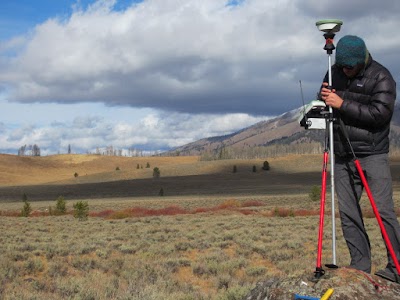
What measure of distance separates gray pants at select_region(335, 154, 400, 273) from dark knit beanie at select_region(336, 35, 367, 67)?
1.00 metres

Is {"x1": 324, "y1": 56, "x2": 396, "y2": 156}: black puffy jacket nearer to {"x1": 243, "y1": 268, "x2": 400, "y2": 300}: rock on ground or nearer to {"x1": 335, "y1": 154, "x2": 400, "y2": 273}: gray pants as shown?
{"x1": 335, "y1": 154, "x2": 400, "y2": 273}: gray pants

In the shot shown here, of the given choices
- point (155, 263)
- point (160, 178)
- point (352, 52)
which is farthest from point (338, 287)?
point (160, 178)

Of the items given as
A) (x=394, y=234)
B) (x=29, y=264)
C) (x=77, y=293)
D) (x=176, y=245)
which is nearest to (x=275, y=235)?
(x=176, y=245)

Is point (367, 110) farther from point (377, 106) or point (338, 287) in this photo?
point (338, 287)

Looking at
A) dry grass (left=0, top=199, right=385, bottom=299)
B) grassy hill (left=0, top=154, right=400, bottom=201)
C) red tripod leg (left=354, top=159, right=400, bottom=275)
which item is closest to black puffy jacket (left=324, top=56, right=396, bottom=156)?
red tripod leg (left=354, top=159, right=400, bottom=275)

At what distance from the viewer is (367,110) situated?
497cm

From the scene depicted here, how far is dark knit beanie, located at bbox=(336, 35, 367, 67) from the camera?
16.7 feet

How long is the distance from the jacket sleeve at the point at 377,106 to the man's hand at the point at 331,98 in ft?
0.16

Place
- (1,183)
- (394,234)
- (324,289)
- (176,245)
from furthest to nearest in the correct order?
(1,183), (176,245), (394,234), (324,289)

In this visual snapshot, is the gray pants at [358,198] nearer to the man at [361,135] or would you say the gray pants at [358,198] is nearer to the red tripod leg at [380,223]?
the man at [361,135]

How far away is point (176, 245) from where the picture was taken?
1625cm

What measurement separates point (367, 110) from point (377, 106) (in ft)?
0.36

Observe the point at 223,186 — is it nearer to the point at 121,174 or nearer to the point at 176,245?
the point at 121,174

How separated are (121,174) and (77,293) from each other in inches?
5249
